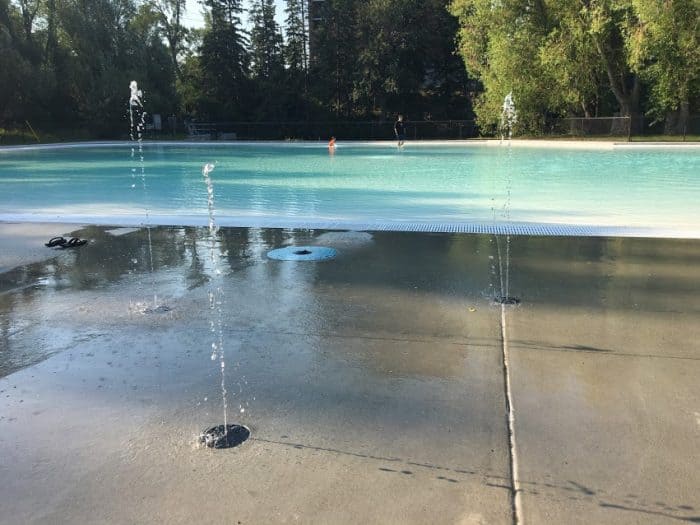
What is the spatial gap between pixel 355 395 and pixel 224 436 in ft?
2.36

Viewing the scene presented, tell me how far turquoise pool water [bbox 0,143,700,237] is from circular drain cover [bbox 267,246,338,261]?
1.43 metres

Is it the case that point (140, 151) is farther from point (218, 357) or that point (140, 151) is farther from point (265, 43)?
point (218, 357)

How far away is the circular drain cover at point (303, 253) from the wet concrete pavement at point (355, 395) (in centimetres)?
41

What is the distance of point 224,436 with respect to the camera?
2771 millimetres

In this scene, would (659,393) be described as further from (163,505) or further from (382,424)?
(163,505)

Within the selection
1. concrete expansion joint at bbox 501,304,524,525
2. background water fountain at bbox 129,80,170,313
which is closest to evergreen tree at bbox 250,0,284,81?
background water fountain at bbox 129,80,170,313

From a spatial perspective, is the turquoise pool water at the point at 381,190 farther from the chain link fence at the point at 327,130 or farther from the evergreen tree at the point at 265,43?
the evergreen tree at the point at 265,43

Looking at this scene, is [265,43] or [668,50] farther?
[265,43]

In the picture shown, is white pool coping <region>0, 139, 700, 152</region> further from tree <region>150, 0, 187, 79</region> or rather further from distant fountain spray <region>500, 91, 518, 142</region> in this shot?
tree <region>150, 0, 187, 79</region>

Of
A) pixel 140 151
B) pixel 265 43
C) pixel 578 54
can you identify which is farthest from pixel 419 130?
pixel 140 151

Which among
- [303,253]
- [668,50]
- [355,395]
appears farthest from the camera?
[668,50]

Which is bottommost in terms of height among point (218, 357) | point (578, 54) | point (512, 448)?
point (512, 448)

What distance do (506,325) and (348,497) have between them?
217 cm

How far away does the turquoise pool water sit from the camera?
895cm
